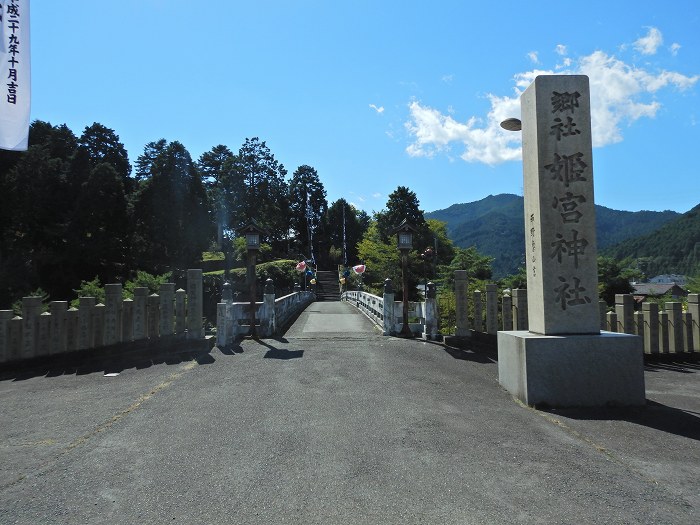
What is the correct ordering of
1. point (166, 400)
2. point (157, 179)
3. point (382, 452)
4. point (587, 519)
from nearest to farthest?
point (587, 519)
point (382, 452)
point (166, 400)
point (157, 179)

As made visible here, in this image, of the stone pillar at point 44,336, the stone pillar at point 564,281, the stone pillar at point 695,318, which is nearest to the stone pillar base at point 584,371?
the stone pillar at point 564,281

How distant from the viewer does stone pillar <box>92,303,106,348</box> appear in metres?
11.1

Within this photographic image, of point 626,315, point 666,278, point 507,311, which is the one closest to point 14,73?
point 507,311

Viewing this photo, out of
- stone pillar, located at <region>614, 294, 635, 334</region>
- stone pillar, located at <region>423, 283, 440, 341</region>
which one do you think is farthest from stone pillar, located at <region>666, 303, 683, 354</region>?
stone pillar, located at <region>423, 283, 440, 341</region>

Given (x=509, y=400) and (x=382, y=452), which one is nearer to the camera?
(x=382, y=452)

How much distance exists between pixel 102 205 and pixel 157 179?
4925mm

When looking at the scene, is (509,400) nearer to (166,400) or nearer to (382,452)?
(382,452)

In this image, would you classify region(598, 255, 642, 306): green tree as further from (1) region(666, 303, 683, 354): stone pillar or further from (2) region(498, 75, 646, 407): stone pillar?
(2) region(498, 75, 646, 407): stone pillar

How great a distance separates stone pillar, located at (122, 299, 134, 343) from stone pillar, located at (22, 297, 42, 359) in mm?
1800

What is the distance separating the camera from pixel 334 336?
12.6 m

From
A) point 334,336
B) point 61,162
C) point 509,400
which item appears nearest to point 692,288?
point 334,336

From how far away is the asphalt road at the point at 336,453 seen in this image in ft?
12.0

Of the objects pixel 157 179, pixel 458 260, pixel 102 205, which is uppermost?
pixel 157 179

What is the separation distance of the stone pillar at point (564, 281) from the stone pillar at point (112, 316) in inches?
339
